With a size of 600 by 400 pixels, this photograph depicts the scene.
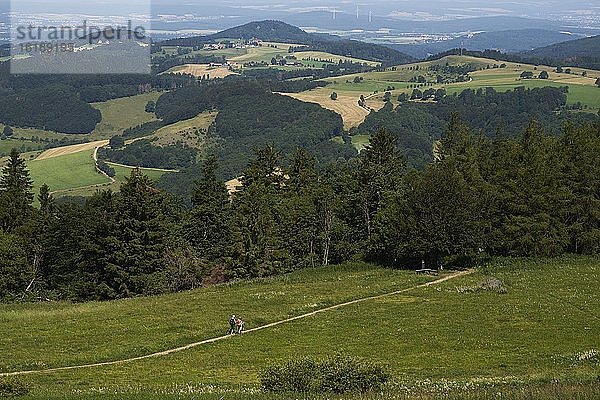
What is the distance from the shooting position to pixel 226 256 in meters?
63.6

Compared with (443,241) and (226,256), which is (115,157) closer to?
(226,256)

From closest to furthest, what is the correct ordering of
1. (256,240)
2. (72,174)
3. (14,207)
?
(256,240) < (14,207) < (72,174)

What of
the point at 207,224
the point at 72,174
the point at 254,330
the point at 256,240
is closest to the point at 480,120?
the point at 72,174

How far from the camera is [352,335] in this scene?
3631 cm

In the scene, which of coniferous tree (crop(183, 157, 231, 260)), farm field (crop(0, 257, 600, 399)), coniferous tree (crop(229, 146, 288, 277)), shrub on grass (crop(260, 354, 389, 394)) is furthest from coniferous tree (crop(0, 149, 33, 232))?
shrub on grass (crop(260, 354, 389, 394))

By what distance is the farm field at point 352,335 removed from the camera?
25.7 meters

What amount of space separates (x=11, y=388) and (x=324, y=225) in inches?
1682

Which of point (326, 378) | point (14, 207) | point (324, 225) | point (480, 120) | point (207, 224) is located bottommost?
point (207, 224)

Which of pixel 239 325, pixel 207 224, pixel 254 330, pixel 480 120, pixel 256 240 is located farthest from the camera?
pixel 480 120

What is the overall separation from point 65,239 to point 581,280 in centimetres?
4052

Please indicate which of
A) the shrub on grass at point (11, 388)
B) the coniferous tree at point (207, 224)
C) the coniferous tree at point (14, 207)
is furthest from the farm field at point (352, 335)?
the coniferous tree at point (14, 207)

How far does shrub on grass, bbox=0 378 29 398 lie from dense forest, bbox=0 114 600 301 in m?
33.0

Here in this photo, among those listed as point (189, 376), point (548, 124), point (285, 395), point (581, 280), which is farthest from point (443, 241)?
point (548, 124)

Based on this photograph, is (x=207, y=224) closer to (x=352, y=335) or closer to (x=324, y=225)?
(x=324, y=225)
